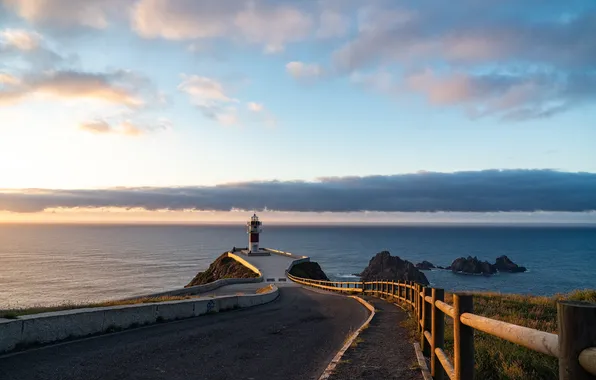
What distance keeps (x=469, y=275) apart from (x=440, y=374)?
95.7m

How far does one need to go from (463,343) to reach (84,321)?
8.72m

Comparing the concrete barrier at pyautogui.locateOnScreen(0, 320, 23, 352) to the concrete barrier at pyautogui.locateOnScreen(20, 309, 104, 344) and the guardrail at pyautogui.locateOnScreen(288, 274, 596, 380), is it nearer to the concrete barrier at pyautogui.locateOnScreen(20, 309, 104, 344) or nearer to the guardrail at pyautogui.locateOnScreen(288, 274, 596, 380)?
the concrete barrier at pyautogui.locateOnScreen(20, 309, 104, 344)

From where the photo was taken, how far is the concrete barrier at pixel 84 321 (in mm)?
8172

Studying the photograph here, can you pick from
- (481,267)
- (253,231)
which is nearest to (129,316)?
(253,231)

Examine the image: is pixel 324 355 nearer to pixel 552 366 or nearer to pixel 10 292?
pixel 552 366

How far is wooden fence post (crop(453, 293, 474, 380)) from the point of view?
163 inches

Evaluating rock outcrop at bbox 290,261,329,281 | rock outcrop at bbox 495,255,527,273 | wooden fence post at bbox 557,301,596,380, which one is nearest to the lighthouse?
rock outcrop at bbox 290,261,329,281

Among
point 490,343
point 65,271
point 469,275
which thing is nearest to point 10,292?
point 65,271

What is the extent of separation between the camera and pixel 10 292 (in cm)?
6700

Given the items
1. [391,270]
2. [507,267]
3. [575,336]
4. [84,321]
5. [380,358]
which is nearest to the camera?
[575,336]

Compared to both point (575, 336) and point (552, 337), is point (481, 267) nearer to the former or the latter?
point (552, 337)

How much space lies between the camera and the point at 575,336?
2.28 m

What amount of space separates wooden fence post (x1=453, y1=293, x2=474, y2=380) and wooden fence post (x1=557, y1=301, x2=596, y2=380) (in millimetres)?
1931

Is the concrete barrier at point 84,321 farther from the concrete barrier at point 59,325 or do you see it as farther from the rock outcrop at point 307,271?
the rock outcrop at point 307,271
